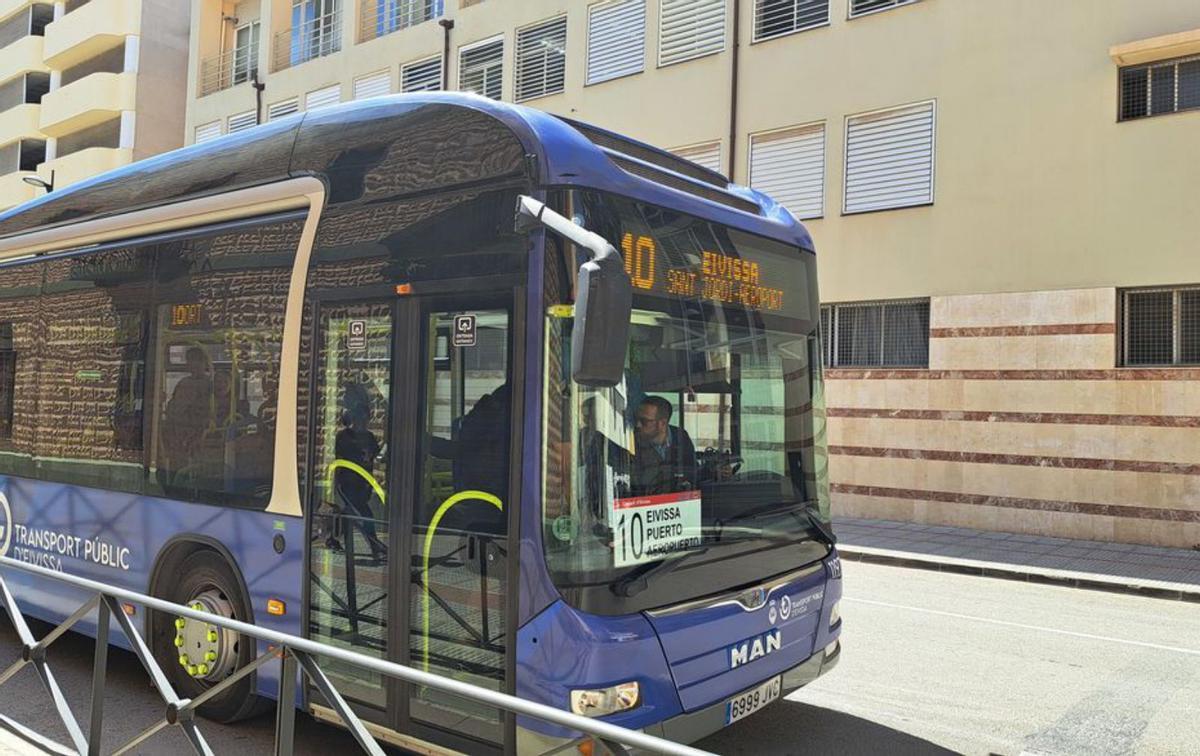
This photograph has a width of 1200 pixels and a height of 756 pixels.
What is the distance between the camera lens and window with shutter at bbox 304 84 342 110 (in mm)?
25516

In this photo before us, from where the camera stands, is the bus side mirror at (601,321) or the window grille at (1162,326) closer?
the bus side mirror at (601,321)

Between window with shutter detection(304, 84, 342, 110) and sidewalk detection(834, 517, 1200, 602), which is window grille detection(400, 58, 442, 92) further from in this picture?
sidewalk detection(834, 517, 1200, 602)

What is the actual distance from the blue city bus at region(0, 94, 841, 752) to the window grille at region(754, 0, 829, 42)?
12.7 metres

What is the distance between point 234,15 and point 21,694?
96.8 ft

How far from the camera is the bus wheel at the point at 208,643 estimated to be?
5.23m

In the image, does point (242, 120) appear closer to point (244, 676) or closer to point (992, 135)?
point (992, 135)

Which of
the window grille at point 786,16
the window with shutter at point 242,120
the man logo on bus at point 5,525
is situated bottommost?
the man logo on bus at point 5,525

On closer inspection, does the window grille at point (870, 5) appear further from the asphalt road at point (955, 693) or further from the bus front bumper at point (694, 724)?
the bus front bumper at point (694, 724)

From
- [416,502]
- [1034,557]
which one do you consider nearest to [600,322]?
[416,502]

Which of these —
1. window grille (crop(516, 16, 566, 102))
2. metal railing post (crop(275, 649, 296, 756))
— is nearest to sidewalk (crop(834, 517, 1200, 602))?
Answer: metal railing post (crop(275, 649, 296, 756))

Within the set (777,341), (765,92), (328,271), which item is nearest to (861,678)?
(777,341)

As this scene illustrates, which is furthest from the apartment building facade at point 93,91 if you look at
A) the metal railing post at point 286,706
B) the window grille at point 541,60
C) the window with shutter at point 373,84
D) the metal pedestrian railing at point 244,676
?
the metal railing post at point 286,706

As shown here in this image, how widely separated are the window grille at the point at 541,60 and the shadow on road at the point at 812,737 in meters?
16.9

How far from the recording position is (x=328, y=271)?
4969mm
